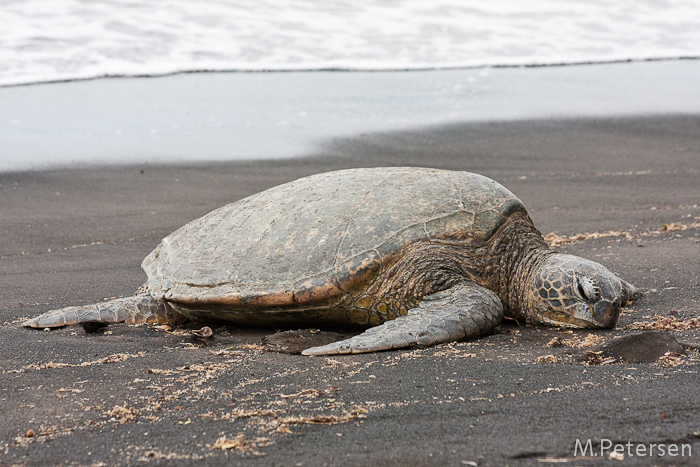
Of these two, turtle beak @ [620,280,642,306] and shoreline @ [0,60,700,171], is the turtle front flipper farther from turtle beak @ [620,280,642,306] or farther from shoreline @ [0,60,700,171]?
shoreline @ [0,60,700,171]

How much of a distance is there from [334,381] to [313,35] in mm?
11224

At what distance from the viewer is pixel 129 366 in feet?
9.07

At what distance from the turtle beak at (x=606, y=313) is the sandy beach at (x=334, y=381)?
8cm

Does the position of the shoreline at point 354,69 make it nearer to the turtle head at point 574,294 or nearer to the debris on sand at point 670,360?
the turtle head at point 574,294

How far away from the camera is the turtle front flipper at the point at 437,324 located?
2844mm

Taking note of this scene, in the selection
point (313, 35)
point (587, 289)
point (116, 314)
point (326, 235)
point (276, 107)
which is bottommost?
point (116, 314)

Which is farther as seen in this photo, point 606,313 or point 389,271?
point 389,271

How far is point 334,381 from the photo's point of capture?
8.00 ft

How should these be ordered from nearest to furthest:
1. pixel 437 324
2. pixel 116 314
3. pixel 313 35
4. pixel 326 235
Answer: pixel 437 324, pixel 326 235, pixel 116 314, pixel 313 35

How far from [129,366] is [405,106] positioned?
7.13 metres

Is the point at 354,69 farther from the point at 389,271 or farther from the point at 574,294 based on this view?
the point at 574,294

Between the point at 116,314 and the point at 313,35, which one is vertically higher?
the point at 313,35

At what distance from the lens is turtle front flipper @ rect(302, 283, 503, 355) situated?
9.33 ft

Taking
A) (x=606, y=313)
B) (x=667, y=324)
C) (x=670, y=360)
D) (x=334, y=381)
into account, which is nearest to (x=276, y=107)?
(x=606, y=313)
